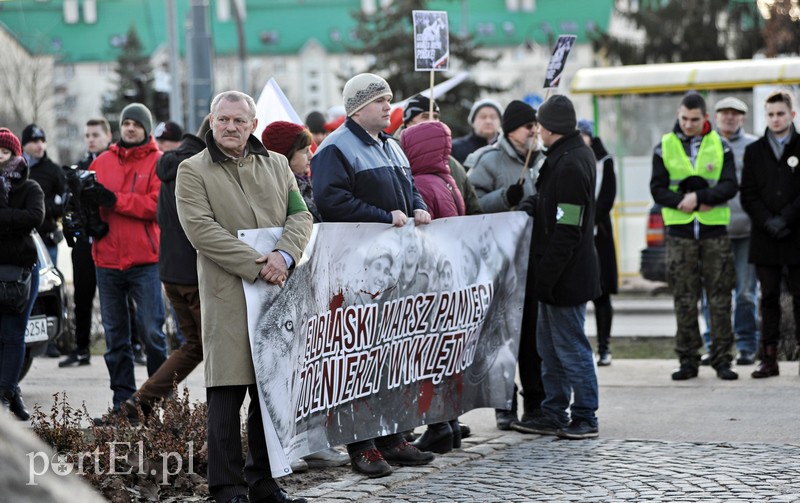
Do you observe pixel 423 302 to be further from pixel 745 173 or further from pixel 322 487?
pixel 745 173

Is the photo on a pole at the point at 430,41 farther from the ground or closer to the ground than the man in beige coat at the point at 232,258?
farther from the ground

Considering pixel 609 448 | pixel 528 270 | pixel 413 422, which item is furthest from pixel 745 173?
pixel 413 422

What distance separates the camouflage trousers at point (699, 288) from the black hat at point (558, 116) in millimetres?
2538

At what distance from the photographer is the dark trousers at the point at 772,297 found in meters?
9.47

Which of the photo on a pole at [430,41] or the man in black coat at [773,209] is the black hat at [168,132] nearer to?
the photo on a pole at [430,41]

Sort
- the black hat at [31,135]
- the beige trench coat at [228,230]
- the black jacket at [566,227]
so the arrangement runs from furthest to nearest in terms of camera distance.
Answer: the black hat at [31,135], the black jacket at [566,227], the beige trench coat at [228,230]

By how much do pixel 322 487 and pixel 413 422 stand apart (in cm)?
84

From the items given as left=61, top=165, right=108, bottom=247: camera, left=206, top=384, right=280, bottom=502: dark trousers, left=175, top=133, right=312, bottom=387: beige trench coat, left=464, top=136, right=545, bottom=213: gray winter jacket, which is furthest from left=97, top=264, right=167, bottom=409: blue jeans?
left=175, top=133, right=312, bottom=387: beige trench coat

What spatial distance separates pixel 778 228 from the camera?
927 centimetres

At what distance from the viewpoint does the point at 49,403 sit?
894cm

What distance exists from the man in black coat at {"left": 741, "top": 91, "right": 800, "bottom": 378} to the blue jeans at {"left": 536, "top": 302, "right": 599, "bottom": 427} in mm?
2473

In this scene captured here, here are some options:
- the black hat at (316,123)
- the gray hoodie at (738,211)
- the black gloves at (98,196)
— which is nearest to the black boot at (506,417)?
the black gloves at (98,196)

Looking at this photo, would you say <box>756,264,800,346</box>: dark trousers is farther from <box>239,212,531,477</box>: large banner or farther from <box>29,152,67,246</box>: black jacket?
<box>29,152,67,246</box>: black jacket

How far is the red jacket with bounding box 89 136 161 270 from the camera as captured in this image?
8391 mm
